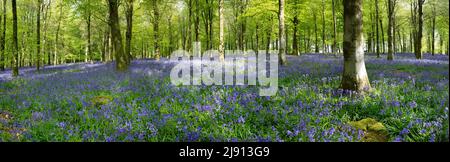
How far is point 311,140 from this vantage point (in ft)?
13.5

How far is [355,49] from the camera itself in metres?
6.63

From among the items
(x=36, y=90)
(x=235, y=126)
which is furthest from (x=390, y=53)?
(x=36, y=90)

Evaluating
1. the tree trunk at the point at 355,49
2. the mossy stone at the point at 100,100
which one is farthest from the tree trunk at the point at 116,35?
the tree trunk at the point at 355,49

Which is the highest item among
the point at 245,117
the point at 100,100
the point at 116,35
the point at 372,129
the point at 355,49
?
the point at 116,35

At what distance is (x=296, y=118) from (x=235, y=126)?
3.57 ft

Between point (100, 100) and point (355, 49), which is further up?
point (355, 49)

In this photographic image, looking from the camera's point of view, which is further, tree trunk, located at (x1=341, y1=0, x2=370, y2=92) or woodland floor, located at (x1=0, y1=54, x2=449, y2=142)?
tree trunk, located at (x1=341, y1=0, x2=370, y2=92)

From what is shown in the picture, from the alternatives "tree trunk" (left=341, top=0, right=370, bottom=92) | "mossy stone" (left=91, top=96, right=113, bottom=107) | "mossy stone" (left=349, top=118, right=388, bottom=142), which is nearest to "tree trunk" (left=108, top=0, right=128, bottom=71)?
"mossy stone" (left=91, top=96, right=113, bottom=107)

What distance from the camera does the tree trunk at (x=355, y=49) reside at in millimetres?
6633

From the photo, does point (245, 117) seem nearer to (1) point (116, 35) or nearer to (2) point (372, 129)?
(2) point (372, 129)

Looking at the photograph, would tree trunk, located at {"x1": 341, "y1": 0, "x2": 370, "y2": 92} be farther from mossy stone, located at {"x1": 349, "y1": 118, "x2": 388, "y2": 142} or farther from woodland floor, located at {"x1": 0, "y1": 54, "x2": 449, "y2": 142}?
mossy stone, located at {"x1": 349, "y1": 118, "x2": 388, "y2": 142}

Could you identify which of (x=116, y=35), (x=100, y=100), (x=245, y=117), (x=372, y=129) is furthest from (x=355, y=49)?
(x=116, y=35)

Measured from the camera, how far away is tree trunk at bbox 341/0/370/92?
21.8 feet

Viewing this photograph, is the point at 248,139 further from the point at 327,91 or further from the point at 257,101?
the point at 327,91
